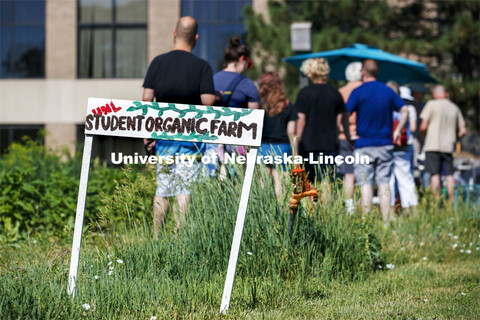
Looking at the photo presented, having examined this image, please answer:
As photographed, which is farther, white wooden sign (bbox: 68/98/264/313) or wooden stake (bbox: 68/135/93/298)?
white wooden sign (bbox: 68/98/264/313)

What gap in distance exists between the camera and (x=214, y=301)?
4.06 metres

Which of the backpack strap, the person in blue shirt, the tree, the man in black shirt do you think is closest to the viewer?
the man in black shirt

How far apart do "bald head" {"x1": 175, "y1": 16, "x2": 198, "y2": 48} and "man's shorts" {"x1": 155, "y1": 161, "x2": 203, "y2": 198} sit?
1.12 m

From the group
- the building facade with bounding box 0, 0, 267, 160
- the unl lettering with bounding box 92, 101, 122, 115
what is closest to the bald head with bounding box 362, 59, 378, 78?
the unl lettering with bounding box 92, 101, 122, 115

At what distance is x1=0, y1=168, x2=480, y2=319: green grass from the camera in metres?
3.81

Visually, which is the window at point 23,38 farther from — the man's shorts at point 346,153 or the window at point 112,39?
the man's shorts at point 346,153

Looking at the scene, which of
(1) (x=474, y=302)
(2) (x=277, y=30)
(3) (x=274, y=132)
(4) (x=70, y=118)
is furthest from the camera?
(4) (x=70, y=118)

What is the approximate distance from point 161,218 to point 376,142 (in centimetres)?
337

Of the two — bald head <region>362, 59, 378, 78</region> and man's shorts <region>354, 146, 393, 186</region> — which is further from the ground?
bald head <region>362, 59, 378, 78</region>

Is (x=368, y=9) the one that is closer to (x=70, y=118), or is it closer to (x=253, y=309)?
(x=70, y=118)

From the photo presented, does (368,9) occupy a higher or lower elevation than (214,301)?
higher

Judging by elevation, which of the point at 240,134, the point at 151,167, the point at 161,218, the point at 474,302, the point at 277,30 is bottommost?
the point at 474,302

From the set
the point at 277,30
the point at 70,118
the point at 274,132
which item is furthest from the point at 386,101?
the point at 70,118

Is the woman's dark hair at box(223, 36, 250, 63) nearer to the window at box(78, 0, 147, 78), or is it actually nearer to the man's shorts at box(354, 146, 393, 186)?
the man's shorts at box(354, 146, 393, 186)
